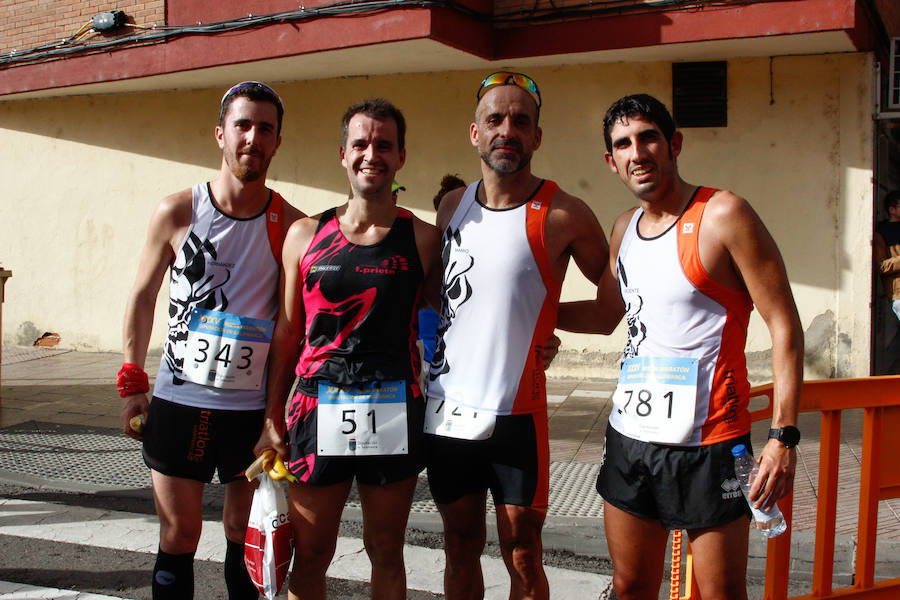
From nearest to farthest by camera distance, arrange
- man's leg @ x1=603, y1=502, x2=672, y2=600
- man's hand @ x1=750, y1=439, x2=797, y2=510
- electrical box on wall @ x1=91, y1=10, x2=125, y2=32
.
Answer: man's hand @ x1=750, y1=439, x2=797, y2=510
man's leg @ x1=603, y1=502, x2=672, y2=600
electrical box on wall @ x1=91, y1=10, x2=125, y2=32

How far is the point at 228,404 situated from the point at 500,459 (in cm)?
112

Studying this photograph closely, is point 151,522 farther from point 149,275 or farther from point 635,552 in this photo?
point 635,552

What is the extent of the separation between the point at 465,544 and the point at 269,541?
722mm

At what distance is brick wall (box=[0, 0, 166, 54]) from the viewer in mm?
10984

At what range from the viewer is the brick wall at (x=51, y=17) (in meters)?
11.0

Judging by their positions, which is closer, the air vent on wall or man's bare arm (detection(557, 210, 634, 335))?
man's bare arm (detection(557, 210, 634, 335))

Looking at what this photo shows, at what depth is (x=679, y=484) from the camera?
9.34ft

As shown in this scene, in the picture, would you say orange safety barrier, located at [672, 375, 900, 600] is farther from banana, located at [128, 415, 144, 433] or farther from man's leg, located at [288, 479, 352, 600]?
banana, located at [128, 415, 144, 433]

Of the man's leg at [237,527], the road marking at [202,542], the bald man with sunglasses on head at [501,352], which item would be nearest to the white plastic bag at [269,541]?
the man's leg at [237,527]

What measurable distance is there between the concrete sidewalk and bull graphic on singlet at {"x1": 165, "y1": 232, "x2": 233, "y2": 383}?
234cm

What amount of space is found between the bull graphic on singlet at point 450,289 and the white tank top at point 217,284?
708 millimetres

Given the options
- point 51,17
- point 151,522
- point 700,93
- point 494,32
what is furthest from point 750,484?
point 51,17

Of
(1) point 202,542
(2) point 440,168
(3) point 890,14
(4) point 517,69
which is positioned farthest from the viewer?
(2) point 440,168

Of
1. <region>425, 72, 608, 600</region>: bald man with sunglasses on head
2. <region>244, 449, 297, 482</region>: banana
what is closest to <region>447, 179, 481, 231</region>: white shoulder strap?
<region>425, 72, 608, 600</region>: bald man with sunglasses on head
